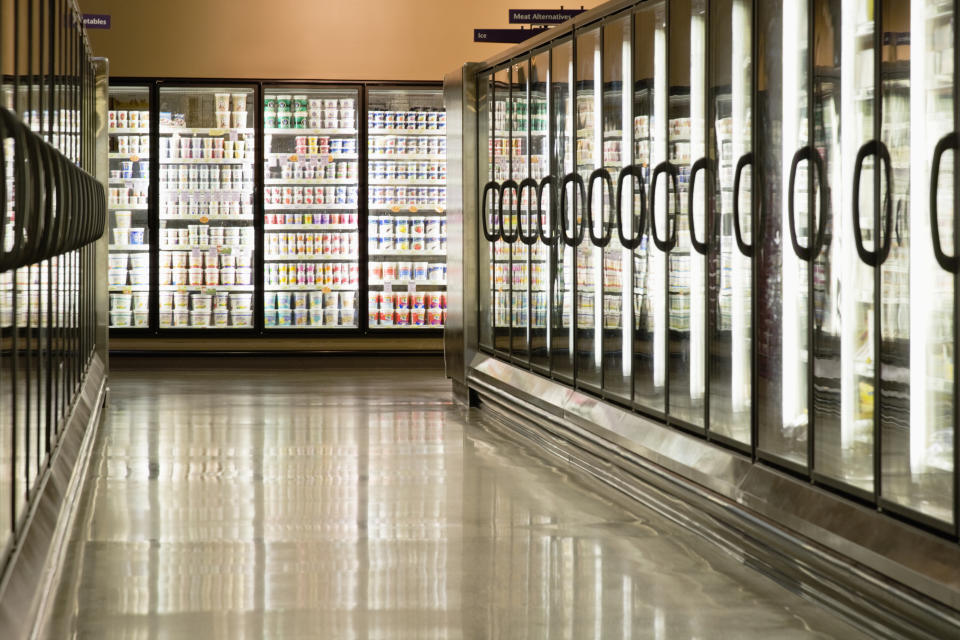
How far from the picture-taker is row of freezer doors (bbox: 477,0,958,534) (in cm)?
345

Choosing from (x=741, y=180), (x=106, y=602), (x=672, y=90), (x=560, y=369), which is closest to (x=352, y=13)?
(x=560, y=369)

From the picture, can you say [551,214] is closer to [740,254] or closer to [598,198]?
[598,198]

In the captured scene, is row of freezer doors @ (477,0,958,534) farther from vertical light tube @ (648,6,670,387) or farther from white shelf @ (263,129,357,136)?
white shelf @ (263,129,357,136)

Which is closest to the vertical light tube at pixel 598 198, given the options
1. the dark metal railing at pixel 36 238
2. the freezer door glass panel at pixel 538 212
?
the freezer door glass panel at pixel 538 212

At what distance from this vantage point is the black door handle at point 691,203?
16.1ft

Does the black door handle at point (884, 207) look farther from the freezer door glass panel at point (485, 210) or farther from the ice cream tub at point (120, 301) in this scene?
the ice cream tub at point (120, 301)

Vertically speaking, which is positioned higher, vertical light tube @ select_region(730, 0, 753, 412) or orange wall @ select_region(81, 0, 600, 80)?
orange wall @ select_region(81, 0, 600, 80)

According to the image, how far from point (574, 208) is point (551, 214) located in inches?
16.4

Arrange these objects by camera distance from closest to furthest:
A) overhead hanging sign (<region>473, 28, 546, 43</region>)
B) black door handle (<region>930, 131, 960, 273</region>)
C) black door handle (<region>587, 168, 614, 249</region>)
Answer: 1. black door handle (<region>930, 131, 960, 273</region>)
2. black door handle (<region>587, 168, 614, 249</region>)
3. overhead hanging sign (<region>473, 28, 546, 43</region>)

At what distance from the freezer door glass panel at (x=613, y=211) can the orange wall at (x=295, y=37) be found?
531 cm

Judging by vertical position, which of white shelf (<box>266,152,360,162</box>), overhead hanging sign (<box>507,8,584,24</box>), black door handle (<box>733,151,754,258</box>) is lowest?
black door handle (<box>733,151,754,258</box>)

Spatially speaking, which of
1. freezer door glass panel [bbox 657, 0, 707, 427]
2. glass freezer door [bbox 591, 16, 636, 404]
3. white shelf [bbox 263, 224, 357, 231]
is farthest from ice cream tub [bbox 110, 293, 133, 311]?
freezer door glass panel [bbox 657, 0, 707, 427]

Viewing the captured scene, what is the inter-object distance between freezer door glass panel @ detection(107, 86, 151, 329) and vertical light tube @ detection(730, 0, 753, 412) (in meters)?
7.30

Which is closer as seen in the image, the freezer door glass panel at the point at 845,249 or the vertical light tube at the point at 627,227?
the freezer door glass panel at the point at 845,249
